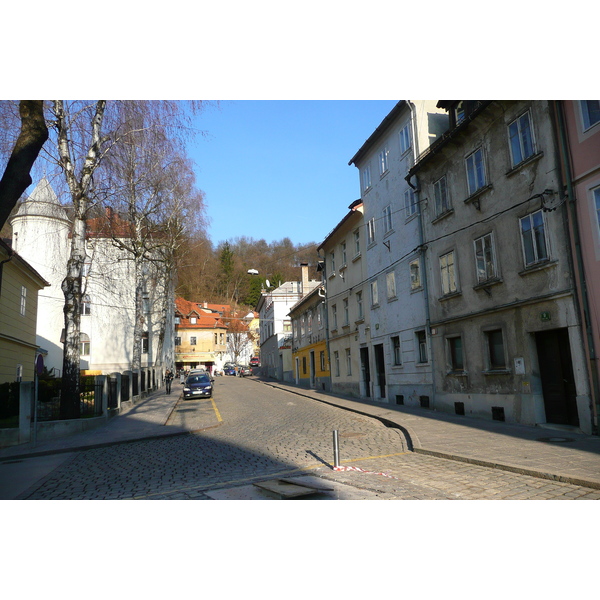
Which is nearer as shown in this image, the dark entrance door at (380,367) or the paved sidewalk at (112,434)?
the paved sidewalk at (112,434)

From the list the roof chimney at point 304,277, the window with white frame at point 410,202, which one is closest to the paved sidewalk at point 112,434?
the window with white frame at point 410,202

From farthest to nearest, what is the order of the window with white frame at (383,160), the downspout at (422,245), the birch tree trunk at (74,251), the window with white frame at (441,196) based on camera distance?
the window with white frame at (383,160), the downspout at (422,245), the window with white frame at (441,196), the birch tree trunk at (74,251)

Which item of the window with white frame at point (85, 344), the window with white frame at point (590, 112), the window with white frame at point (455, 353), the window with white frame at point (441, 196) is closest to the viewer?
the window with white frame at point (590, 112)

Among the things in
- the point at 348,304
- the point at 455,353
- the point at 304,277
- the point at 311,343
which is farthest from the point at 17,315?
the point at 304,277

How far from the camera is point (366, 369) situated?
2583 centimetres

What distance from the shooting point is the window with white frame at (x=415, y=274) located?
19500 millimetres

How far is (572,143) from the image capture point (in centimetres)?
1150

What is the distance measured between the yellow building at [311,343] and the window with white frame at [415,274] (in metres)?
12.7

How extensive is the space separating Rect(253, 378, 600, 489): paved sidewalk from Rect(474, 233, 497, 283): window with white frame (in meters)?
4.34

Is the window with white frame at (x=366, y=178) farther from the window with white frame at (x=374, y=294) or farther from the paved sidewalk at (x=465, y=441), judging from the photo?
the paved sidewalk at (x=465, y=441)

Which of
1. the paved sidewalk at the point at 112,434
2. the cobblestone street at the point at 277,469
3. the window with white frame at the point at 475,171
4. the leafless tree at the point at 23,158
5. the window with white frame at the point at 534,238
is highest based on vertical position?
the window with white frame at the point at 475,171

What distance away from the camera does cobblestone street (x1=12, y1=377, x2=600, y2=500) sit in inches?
282

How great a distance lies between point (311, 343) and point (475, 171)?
23.6 metres

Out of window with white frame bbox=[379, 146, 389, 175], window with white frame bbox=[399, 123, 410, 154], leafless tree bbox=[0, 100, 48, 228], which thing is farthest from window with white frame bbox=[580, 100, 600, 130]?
window with white frame bbox=[379, 146, 389, 175]
